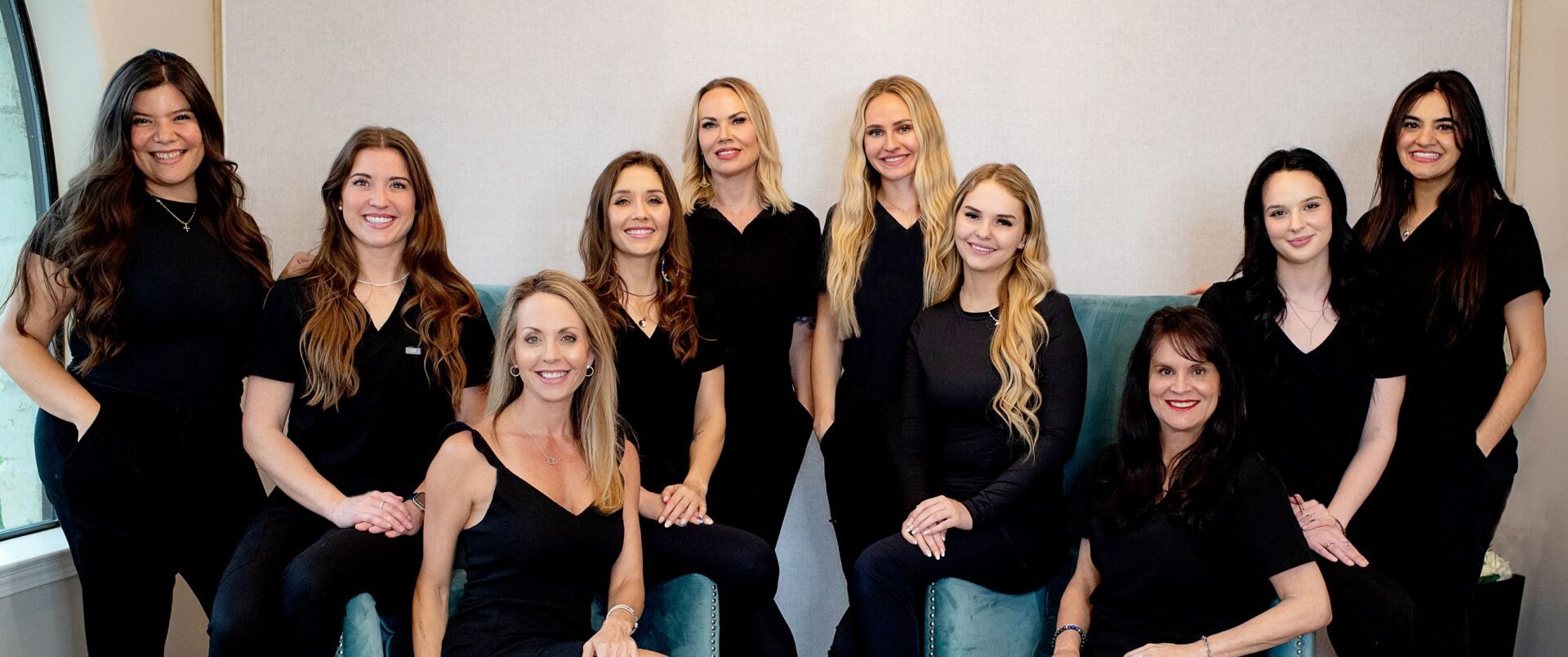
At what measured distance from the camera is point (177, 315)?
2.58m

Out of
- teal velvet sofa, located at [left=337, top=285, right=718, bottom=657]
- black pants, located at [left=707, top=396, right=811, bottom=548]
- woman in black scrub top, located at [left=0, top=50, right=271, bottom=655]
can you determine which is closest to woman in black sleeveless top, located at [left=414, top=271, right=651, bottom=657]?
teal velvet sofa, located at [left=337, top=285, right=718, bottom=657]

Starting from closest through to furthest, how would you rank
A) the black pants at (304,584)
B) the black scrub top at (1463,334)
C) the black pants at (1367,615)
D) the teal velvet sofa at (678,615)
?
the black pants at (304,584)
the black pants at (1367,615)
the teal velvet sofa at (678,615)
the black scrub top at (1463,334)

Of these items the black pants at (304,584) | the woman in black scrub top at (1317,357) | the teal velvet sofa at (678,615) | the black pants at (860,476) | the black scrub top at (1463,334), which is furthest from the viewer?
the black pants at (860,476)

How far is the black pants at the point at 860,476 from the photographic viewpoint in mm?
2973

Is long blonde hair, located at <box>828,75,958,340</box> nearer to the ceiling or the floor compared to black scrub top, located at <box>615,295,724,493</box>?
nearer to the ceiling

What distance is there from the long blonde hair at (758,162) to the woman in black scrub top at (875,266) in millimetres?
184

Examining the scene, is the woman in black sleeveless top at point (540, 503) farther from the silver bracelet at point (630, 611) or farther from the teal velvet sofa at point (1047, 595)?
the teal velvet sofa at point (1047, 595)

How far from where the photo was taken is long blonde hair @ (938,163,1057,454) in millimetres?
2721

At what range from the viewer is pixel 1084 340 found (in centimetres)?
304

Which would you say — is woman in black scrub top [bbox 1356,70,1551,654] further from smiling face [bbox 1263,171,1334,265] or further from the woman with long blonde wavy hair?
the woman with long blonde wavy hair

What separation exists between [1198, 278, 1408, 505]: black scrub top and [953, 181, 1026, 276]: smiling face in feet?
1.76

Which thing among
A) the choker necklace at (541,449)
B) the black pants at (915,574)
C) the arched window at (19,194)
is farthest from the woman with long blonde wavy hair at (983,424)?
the arched window at (19,194)

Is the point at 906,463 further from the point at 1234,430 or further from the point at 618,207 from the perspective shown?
the point at 618,207

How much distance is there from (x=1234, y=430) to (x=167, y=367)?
2374 mm
